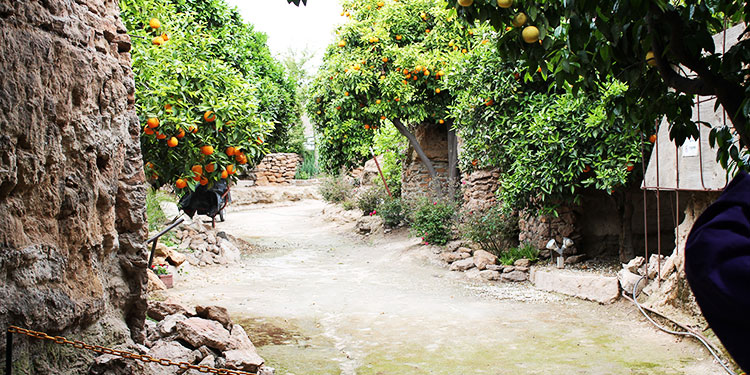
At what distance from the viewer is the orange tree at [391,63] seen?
11344 millimetres

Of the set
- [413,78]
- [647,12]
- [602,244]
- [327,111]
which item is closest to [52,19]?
[647,12]

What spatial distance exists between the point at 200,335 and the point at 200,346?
77 millimetres

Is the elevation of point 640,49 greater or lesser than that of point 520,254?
greater

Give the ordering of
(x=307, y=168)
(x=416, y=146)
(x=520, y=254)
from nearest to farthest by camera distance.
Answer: (x=520, y=254)
(x=416, y=146)
(x=307, y=168)

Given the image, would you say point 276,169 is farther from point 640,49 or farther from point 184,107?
point 640,49

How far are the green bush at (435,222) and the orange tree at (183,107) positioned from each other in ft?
14.0

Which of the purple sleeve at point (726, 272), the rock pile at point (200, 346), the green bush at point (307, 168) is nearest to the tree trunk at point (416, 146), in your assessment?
the rock pile at point (200, 346)

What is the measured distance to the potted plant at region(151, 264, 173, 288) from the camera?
746cm

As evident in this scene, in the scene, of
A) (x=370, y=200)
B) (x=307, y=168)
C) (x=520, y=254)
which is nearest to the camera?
(x=520, y=254)

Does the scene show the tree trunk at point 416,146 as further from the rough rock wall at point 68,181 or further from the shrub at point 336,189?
the rough rock wall at point 68,181

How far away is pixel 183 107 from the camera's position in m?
6.37

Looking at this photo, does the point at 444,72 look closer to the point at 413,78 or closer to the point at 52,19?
the point at 413,78

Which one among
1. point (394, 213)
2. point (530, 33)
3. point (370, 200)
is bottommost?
point (394, 213)

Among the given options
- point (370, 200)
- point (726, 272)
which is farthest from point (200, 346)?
point (370, 200)
